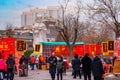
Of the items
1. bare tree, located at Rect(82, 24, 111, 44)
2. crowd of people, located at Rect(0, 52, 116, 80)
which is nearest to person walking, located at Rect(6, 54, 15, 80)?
crowd of people, located at Rect(0, 52, 116, 80)

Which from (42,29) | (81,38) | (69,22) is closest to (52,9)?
(42,29)

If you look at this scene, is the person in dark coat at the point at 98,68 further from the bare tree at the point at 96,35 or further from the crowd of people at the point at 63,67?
the bare tree at the point at 96,35

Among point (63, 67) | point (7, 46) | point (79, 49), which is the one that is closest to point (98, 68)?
point (63, 67)

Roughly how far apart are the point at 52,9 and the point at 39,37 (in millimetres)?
73047

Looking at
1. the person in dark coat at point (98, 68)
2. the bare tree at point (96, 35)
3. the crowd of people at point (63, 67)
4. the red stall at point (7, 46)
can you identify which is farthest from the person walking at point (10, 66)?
the bare tree at point (96, 35)

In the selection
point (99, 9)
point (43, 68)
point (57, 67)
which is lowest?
point (43, 68)

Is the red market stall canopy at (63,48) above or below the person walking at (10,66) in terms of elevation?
below

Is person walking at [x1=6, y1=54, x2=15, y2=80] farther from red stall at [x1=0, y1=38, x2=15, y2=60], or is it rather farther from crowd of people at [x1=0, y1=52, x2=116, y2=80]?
red stall at [x1=0, y1=38, x2=15, y2=60]

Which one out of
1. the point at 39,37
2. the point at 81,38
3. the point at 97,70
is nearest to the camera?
the point at 97,70

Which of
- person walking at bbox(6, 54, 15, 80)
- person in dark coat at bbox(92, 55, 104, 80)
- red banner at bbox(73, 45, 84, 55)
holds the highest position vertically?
person in dark coat at bbox(92, 55, 104, 80)

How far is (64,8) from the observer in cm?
4891

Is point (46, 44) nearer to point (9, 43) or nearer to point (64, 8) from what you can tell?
point (64, 8)

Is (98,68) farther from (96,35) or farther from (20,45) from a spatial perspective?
(96,35)

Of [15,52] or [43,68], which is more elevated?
[15,52]
